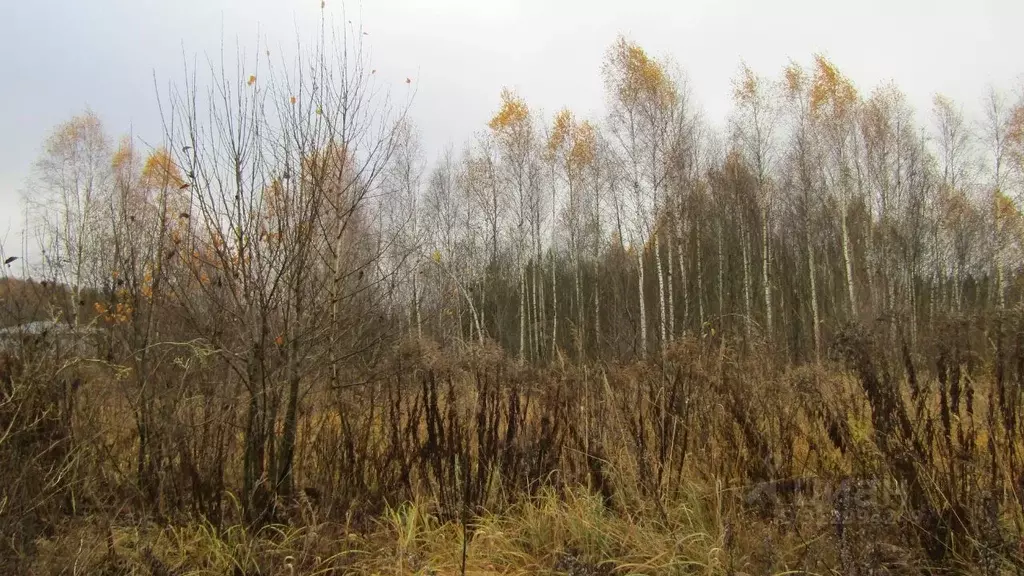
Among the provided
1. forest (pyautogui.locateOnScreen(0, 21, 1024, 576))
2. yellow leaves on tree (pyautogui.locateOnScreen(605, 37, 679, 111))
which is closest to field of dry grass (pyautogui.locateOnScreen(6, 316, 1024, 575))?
forest (pyautogui.locateOnScreen(0, 21, 1024, 576))

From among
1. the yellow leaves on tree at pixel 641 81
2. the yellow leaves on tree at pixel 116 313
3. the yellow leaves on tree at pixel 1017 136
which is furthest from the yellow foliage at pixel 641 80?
the yellow leaves on tree at pixel 116 313

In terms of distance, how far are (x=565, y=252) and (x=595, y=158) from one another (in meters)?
10.9

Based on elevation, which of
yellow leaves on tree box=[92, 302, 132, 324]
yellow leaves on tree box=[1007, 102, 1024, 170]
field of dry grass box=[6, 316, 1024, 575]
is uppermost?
yellow leaves on tree box=[1007, 102, 1024, 170]

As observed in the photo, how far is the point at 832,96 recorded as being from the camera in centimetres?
2050

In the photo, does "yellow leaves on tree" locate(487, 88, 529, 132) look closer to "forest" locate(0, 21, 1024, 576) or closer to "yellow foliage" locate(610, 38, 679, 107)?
"yellow foliage" locate(610, 38, 679, 107)

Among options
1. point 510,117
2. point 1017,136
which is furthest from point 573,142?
point 1017,136

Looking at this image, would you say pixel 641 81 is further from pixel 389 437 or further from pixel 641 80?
pixel 389 437

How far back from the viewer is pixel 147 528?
331 cm

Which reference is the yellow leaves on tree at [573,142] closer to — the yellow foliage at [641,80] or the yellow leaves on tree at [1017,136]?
the yellow foliage at [641,80]

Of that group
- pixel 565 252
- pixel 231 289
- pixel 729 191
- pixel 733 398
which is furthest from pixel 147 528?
pixel 565 252

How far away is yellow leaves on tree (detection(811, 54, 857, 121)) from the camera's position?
20.4 meters

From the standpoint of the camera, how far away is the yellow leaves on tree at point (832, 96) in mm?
20406

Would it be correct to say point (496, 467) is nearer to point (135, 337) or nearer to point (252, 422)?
point (252, 422)

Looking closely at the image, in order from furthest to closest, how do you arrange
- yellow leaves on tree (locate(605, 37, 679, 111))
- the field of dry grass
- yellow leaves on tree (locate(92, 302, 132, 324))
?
yellow leaves on tree (locate(605, 37, 679, 111))
yellow leaves on tree (locate(92, 302, 132, 324))
the field of dry grass
